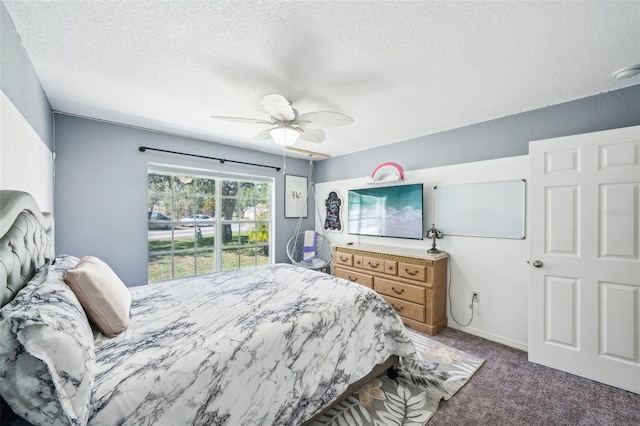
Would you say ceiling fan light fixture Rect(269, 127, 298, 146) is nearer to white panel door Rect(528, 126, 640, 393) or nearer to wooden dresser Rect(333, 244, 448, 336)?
wooden dresser Rect(333, 244, 448, 336)

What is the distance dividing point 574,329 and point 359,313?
1.91 m

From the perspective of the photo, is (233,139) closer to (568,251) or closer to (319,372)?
(319,372)

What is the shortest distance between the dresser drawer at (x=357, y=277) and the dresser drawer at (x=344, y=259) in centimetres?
11

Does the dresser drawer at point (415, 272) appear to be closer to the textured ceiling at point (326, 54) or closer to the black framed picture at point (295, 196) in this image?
the textured ceiling at point (326, 54)

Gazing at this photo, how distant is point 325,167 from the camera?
15.5 feet

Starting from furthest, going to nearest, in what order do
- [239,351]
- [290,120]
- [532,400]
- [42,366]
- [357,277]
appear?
[357,277] → [290,120] → [532,400] → [239,351] → [42,366]

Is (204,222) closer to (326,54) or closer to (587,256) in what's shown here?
(326,54)

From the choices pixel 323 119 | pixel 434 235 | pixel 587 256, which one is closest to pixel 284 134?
pixel 323 119

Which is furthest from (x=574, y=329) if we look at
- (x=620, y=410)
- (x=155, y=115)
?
(x=155, y=115)

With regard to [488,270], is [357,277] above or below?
below

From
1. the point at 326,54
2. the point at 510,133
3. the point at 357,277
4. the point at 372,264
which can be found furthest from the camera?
the point at 357,277

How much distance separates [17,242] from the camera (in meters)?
1.12

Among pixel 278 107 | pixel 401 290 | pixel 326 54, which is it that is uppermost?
pixel 326 54

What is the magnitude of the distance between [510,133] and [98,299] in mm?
3699
